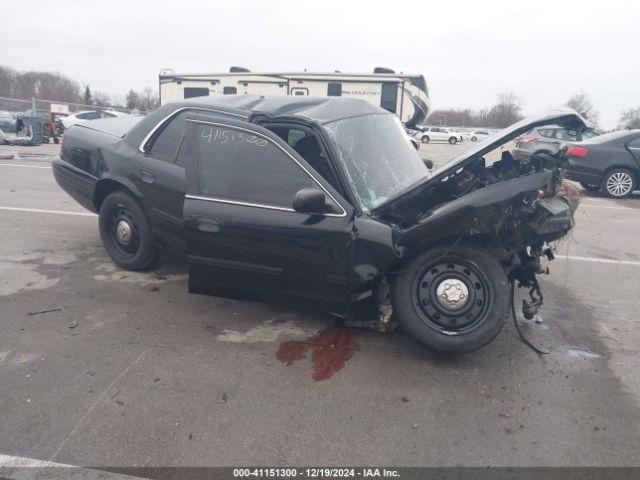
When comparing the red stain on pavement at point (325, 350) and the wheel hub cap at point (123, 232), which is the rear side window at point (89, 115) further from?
the red stain on pavement at point (325, 350)

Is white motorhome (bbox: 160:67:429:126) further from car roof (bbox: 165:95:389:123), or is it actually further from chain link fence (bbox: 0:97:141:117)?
chain link fence (bbox: 0:97:141:117)

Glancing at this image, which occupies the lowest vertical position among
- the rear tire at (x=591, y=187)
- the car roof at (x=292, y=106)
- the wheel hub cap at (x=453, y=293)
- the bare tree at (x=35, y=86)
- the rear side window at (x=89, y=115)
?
the wheel hub cap at (x=453, y=293)

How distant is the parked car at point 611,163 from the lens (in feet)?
36.2

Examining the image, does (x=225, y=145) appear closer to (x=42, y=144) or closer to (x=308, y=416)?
(x=308, y=416)

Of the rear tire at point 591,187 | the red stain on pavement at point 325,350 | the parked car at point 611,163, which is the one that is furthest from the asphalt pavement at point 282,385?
the rear tire at point 591,187

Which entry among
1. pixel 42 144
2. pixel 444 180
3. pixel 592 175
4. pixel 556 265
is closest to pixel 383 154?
pixel 444 180

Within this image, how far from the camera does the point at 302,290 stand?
361 centimetres

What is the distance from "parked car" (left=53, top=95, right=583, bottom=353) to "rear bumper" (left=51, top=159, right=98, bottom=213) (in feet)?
4.59

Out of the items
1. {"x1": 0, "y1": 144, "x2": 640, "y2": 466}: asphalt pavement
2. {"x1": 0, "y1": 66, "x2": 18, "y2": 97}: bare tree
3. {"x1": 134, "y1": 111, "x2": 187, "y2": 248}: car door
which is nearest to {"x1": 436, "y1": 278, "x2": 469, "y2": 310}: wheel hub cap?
{"x1": 0, "y1": 144, "x2": 640, "y2": 466}: asphalt pavement

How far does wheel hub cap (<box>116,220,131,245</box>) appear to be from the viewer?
16.0ft

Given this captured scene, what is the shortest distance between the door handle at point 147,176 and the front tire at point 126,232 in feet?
0.95

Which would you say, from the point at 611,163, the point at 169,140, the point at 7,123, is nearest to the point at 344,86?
the point at 611,163

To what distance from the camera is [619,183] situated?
11156mm

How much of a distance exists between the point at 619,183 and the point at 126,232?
10.7 m
